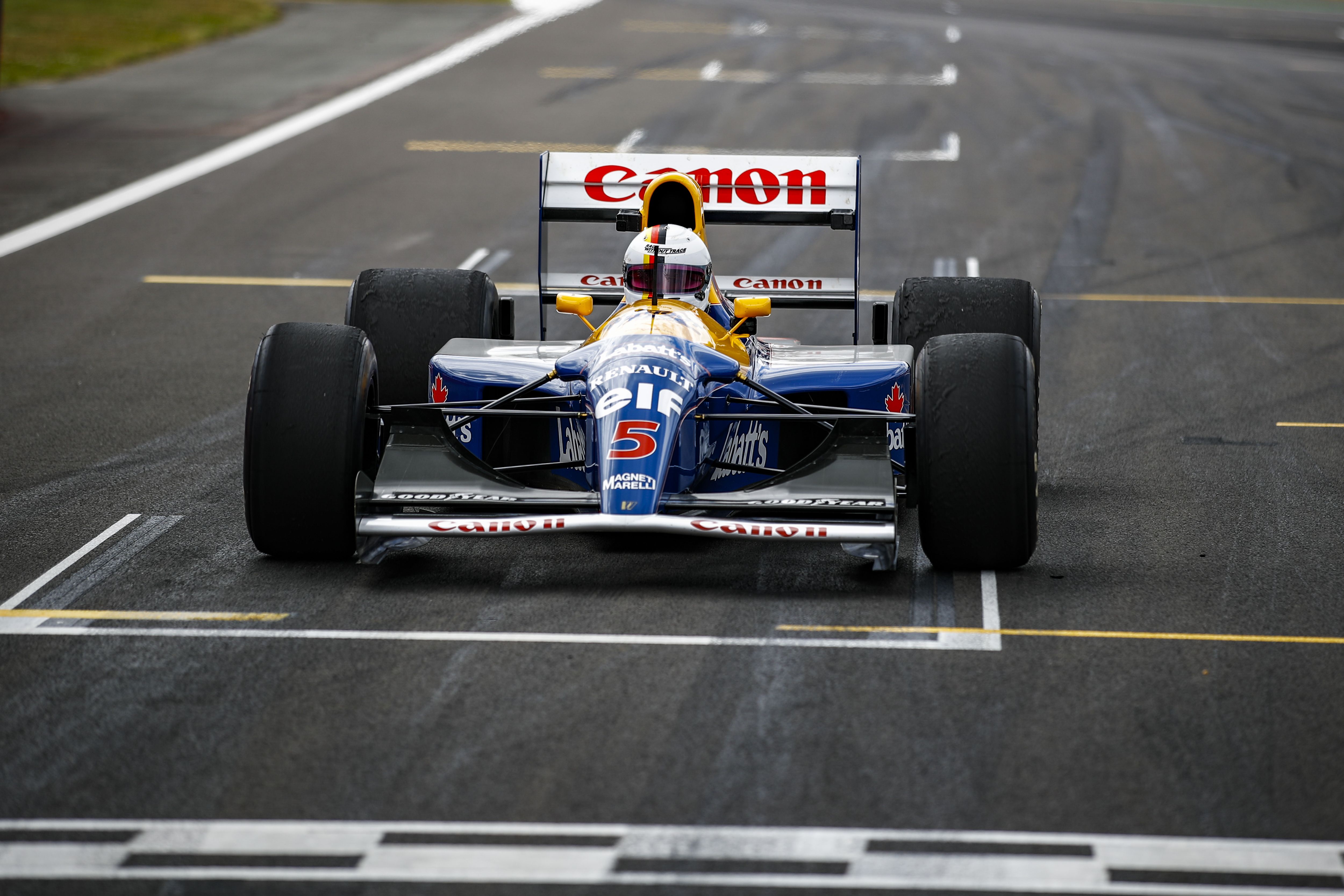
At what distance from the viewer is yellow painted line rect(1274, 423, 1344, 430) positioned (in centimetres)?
1155

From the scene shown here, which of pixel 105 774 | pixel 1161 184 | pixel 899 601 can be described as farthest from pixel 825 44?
pixel 105 774

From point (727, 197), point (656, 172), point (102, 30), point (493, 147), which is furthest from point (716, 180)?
point (102, 30)

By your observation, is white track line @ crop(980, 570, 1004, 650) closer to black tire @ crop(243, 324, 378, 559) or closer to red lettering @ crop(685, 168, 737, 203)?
black tire @ crop(243, 324, 378, 559)

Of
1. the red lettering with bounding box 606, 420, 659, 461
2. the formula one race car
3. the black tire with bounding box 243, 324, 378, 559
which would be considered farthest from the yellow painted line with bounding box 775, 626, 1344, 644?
the black tire with bounding box 243, 324, 378, 559

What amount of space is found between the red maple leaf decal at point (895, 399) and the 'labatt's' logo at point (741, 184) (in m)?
2.63

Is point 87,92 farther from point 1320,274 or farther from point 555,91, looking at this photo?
point 1320,274

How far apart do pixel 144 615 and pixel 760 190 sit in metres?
5.37

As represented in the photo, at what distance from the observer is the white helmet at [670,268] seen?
30.4ft

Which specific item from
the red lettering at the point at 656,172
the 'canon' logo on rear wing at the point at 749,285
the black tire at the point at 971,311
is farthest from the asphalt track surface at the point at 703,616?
the red lettering at the point at 656,172

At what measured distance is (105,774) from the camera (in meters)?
6.10

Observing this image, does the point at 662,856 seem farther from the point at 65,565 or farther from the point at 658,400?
the point at 65,565

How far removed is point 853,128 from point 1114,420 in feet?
49.5

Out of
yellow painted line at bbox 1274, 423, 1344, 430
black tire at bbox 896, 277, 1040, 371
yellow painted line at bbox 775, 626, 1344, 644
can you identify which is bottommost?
yellow painted line at bbox 775, 626, 1344, 644

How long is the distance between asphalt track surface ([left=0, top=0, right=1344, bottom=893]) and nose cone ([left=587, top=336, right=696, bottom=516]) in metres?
0.58
